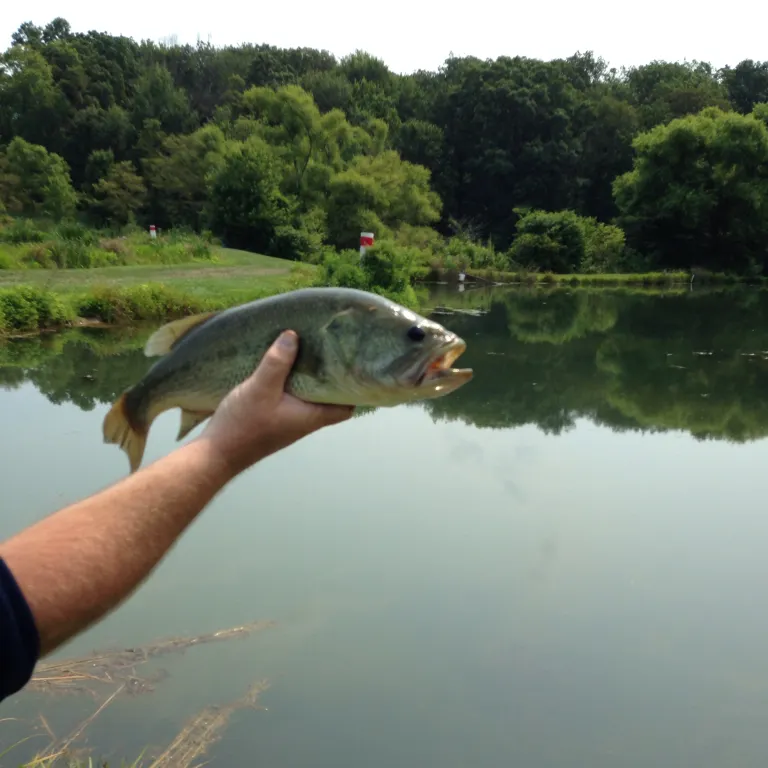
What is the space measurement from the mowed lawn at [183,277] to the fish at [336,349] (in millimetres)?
14277

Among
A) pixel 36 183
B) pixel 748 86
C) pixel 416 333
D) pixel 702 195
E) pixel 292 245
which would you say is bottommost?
pixel 292 245

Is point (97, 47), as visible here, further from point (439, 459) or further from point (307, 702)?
point (307, 702)

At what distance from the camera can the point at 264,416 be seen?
1.67m

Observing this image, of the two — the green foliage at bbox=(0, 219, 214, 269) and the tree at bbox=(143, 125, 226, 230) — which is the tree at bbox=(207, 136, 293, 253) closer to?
the green foliage at bbox=(0, 219, 214, 269)

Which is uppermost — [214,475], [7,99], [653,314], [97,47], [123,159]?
[97,47]

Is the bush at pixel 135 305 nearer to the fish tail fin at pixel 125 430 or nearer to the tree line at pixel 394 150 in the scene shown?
the fish tail fin at pixel 125 430

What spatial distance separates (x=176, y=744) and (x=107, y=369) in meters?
8.25

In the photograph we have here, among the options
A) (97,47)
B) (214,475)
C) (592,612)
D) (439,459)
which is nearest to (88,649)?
(592,612)

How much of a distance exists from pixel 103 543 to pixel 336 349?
29.5 inches

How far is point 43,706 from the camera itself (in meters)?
4.11

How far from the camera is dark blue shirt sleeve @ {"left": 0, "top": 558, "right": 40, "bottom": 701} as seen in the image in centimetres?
105

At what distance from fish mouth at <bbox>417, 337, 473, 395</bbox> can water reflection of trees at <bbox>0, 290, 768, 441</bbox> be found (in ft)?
27.2

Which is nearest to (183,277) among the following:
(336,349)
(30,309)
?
(30,309)

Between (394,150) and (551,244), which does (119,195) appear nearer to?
(394,150)
